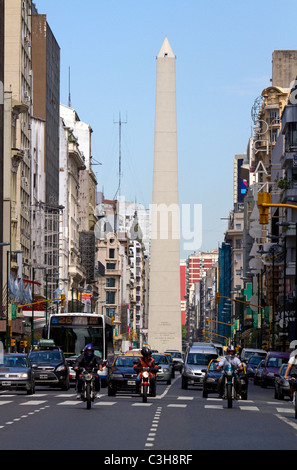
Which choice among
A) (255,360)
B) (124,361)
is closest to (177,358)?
(255,360)

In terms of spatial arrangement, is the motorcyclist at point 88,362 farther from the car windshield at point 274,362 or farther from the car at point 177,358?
the car at point 177,358

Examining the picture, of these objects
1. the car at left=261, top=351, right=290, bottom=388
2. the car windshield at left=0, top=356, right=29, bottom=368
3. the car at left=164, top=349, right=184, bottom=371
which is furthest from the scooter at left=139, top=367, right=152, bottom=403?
the car at left=164, top=349, right=184, bottom=371

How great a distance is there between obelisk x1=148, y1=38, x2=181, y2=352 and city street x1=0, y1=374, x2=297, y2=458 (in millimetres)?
60835

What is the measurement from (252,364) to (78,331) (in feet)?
70.9

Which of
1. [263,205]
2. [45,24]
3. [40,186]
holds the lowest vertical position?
[263,205]

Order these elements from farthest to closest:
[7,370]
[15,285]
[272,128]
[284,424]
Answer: [272,128], [15,285], [7,370], [284,424]

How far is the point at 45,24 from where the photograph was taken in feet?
400

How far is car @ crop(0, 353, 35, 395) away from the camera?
38.8 m

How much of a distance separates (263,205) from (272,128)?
338 feet

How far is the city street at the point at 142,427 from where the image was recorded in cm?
1802

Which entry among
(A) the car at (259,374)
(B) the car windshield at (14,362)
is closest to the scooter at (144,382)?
(B) the car windshield at (14,362)

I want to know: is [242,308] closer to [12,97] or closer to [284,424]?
[12,97]

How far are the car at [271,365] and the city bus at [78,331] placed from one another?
28.6 feet
